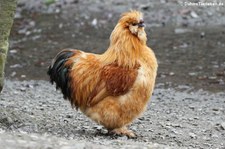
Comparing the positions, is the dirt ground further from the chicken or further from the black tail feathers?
the black tail feathers

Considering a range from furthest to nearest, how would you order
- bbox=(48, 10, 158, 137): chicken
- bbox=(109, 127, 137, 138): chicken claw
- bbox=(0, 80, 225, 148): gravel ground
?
1. bbox=(109, 127, 137, 138): chicken claw
2. bbox=(48, 10, 158, 137): chicken
3. bbox=(0, 80, 225, 148): gravel ground

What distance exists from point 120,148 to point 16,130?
6.02 ft

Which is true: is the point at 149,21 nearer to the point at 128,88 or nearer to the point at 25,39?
the point at 25,39

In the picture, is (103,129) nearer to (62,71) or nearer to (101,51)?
(62,71)

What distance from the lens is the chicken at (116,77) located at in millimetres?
7582

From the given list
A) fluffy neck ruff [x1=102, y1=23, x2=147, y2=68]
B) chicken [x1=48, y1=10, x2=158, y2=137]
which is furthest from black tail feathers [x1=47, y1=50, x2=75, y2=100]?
fluffy neck ruff [x1=102, y1=23, x2=147, y2=68]

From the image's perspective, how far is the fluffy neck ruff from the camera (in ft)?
25.2

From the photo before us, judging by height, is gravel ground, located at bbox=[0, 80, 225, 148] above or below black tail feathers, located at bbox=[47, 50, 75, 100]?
below

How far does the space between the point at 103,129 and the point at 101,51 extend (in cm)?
580

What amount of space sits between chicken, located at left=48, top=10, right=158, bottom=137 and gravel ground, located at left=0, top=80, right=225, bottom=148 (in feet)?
1.17

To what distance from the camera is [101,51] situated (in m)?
14.0

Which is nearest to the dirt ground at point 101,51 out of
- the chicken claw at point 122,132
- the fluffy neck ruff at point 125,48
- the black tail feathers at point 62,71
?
the chicken claw at point 122,132

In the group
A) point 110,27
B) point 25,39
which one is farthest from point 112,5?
point 25,39

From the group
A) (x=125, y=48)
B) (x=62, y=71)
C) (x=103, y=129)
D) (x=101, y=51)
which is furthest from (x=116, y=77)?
(x=101, y=51)
